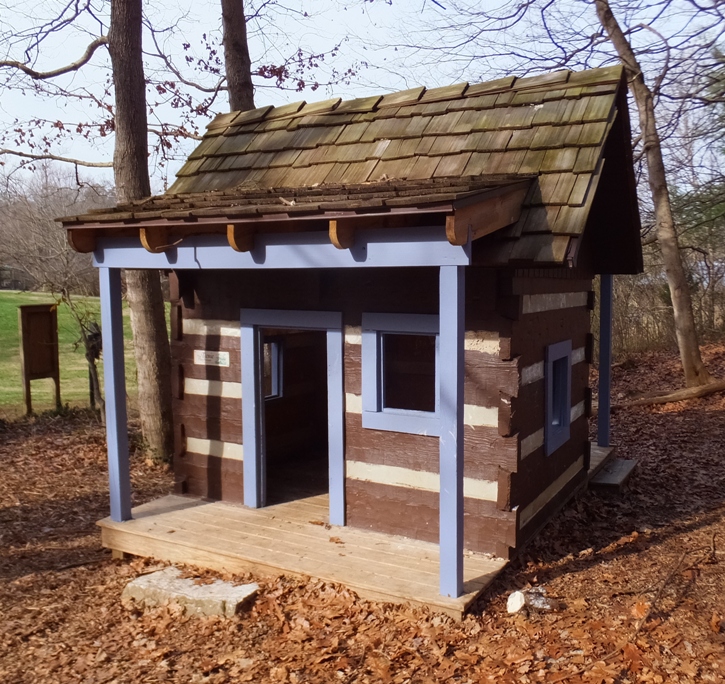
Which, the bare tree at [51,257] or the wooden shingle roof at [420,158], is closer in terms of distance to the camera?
the wooden shingle roof at [420,158]

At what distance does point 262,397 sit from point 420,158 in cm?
260

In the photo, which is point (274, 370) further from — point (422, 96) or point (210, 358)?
point (422, 96)

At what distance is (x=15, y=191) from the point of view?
A: 12781 mm

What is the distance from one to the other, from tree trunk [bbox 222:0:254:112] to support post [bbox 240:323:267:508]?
261 inches

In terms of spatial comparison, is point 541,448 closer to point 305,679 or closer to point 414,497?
point 414,497

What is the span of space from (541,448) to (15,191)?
11.6 m

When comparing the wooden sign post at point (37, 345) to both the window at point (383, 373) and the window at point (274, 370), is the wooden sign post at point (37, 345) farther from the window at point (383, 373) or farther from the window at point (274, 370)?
the window at point (383, 373)

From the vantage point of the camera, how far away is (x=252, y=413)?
602cm

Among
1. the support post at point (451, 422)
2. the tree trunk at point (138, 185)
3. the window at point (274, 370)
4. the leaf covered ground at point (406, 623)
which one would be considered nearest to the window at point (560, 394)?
the leaf covered ground at point (406, 623)

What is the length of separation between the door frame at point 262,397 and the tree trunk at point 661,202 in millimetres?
9401

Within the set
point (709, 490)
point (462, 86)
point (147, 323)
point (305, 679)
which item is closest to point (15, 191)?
point (147, 323)

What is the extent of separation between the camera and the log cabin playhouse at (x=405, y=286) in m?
4.34

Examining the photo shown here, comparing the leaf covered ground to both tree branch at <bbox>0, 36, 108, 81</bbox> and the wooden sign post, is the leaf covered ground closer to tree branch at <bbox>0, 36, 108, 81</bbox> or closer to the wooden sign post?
the wooden sign post

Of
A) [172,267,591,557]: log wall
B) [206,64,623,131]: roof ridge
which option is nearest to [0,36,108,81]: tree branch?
[206,64,623,131]: roof ridge
